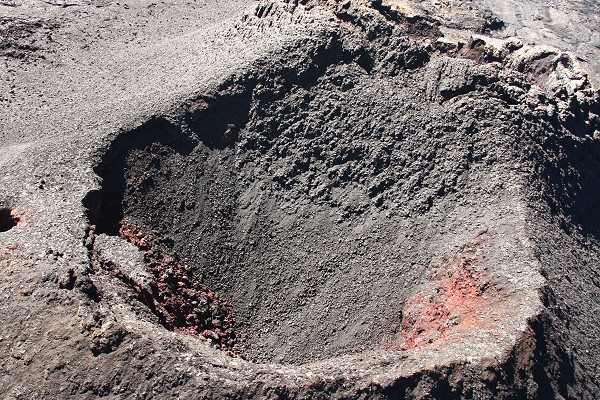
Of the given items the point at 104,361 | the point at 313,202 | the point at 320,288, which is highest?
the point at 104,361

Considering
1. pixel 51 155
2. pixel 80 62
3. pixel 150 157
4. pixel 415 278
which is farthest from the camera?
pixel 80 62

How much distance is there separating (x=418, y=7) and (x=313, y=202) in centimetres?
2102

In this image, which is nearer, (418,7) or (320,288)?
(320,288)

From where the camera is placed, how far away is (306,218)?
1919 cm

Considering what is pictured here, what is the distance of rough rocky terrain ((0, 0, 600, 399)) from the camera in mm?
12555

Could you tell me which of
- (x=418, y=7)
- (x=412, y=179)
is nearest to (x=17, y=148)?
(x=412, y=179)

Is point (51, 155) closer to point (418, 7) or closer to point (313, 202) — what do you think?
point (313, 202)

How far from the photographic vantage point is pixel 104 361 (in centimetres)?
1218

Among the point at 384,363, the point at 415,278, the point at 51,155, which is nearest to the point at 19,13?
the point at 51,155

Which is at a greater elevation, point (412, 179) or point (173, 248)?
point (412, 179)

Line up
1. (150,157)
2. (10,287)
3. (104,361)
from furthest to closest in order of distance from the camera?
(150,157)
(10,287)
(104,361)

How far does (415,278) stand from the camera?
55.9 feet

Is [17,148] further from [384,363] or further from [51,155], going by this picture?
[384,363]

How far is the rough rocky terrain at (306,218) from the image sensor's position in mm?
12555
